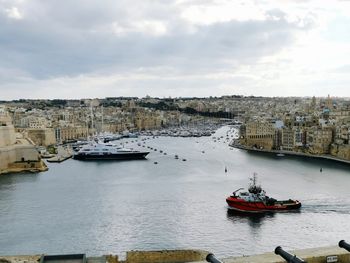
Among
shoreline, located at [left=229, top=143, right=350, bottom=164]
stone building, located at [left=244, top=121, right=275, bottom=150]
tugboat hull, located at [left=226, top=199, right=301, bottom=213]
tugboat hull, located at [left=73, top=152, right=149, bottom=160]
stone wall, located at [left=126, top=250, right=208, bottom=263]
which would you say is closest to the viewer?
stone wall, located at [left=126, top=250, right=208, bottom=263]

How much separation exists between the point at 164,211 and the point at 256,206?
2.41 m

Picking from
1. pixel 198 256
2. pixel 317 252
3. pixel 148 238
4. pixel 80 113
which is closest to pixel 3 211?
pixel 148 238

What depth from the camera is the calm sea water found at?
1036cm

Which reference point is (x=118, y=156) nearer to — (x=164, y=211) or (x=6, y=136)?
(x=6, y=136)

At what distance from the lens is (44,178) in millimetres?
20672

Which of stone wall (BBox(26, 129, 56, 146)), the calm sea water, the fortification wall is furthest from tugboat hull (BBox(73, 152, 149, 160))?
stone wall (BBox(26, 129, 56, 146))

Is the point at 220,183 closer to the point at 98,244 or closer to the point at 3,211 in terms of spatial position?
the point at 3,211

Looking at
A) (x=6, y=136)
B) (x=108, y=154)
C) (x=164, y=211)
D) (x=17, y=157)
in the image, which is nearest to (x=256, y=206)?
(x=164, y=211)

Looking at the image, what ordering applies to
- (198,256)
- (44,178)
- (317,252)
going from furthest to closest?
(44,178) < (198,256) < (317,252)

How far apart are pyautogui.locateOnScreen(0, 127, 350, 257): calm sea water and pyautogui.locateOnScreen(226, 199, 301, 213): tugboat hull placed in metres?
0.30

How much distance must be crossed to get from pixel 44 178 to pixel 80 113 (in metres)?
38.8

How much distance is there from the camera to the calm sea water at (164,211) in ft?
34.0

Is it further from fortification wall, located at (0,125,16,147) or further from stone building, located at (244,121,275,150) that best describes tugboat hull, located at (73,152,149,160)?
stone building, located at (244,121,275,150)

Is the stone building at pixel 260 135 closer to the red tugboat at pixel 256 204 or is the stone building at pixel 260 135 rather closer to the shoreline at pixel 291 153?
the shoreline at pixel 291 153
